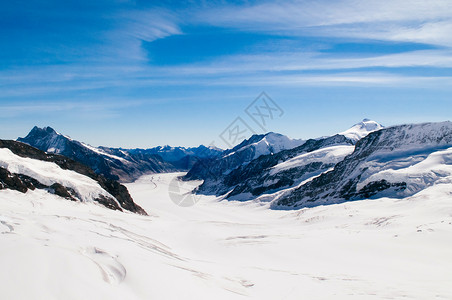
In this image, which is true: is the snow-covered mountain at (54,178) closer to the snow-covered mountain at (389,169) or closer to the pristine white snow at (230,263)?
the pristine white snow at (230,263)

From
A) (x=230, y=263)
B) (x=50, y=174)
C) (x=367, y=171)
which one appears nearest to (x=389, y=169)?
(x=367, y=171)

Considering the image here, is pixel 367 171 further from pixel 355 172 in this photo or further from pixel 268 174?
pixel 268 174

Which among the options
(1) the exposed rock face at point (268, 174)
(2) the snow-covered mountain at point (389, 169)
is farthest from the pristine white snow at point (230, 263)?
(1) the exposed rock face at point (268, 174)

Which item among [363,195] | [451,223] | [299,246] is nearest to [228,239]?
[299,246]

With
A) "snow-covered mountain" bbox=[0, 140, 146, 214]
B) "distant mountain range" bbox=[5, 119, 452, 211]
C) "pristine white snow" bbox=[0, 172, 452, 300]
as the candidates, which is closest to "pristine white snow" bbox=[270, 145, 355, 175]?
"distant mountain range" bbox=[5, 119, 452, 211]

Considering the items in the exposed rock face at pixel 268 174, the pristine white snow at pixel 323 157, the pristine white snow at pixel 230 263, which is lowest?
the exposed rock face at pixel 268 174

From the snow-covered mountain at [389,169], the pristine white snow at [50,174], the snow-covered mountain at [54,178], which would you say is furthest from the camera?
the snow-covered mountain at [389,169]

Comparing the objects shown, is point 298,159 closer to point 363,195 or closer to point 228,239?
point 363,195

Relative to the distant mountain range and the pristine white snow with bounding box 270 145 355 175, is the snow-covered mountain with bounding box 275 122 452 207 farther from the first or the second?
the pristine white snow with bounding box 270 145 355 175
